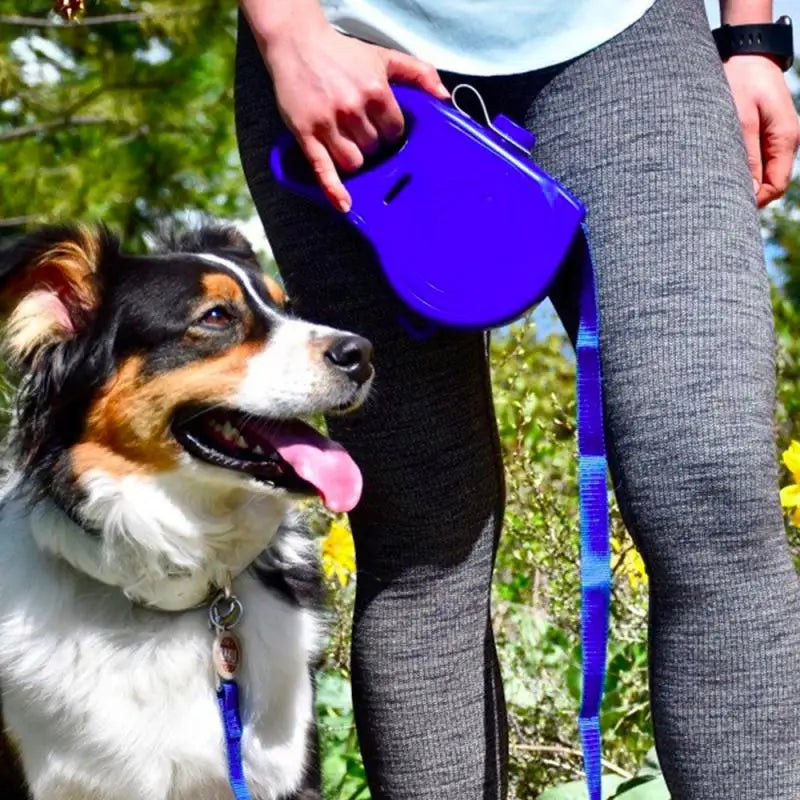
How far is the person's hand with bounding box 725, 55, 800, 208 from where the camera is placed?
207 cm

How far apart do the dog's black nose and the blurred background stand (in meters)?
1.12

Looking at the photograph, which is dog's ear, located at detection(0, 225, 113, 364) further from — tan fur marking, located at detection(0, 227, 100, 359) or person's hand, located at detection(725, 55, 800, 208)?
person's hand, located at detection(725, 55, 800, 208)

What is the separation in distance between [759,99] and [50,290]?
144 cm

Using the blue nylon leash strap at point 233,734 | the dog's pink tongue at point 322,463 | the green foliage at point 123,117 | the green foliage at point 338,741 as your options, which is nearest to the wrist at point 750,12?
the dog's pink tongue at point 322,463

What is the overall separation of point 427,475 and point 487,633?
358 mm

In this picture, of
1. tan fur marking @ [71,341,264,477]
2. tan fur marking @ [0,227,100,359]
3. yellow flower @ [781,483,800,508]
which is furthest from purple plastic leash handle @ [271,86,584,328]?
yellow flower @ [781,483,800,508]

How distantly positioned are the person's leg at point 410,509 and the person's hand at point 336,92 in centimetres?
17

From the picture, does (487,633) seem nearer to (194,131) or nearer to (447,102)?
(447,102)

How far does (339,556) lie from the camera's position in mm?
3334

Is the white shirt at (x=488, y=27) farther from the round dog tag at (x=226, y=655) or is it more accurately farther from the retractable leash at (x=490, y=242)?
the round dog tag at (x=226, y=655)

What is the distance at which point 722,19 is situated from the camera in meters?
2.13

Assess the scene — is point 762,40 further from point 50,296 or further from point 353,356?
point 50,296

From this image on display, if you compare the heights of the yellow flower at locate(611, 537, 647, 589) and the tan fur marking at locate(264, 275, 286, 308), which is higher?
the tan fur marking at locate(264, 275, 286, 308)

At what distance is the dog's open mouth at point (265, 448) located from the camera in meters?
2.31
